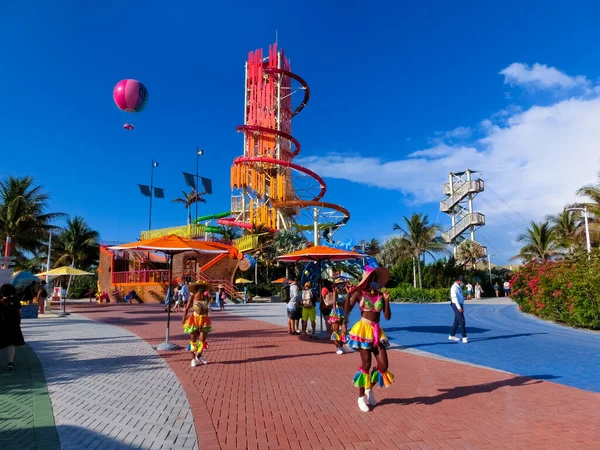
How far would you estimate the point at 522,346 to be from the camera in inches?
405

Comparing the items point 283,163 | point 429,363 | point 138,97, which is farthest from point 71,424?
point 283,163

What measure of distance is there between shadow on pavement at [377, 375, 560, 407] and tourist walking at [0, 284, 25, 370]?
6112 millimetres

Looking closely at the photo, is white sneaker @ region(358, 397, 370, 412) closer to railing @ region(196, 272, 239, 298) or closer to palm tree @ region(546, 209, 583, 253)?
railing @ region(196, 272, 239, 298)

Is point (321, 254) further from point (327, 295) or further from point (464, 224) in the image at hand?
point (464, 224)

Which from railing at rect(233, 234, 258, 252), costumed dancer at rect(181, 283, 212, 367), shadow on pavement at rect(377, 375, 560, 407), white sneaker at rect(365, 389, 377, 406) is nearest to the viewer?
white sneaker at rect(365, 389, 377, 406)

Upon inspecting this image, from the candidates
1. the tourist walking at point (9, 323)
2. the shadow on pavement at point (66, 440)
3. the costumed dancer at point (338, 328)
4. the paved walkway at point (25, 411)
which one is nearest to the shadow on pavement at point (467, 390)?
the shadow on pavement at point (66, 440)

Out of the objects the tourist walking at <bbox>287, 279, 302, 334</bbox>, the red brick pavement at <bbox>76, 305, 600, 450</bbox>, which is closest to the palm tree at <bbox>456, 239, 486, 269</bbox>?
the tourist walking at <bbox>287, 279, 302, 334</bbox>

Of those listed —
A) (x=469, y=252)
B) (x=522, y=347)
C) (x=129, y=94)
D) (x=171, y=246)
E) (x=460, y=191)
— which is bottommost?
(x=522, y=347)

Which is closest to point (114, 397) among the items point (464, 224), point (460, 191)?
point (464, 224)

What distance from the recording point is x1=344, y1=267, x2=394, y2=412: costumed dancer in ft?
17.4

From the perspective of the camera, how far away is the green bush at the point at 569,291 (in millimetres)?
12602

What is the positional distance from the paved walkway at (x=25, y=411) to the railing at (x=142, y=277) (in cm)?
2368

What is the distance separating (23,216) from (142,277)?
8327 mm

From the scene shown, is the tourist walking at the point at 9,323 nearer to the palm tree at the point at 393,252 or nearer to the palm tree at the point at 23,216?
the palm tree at the point at 23,216
